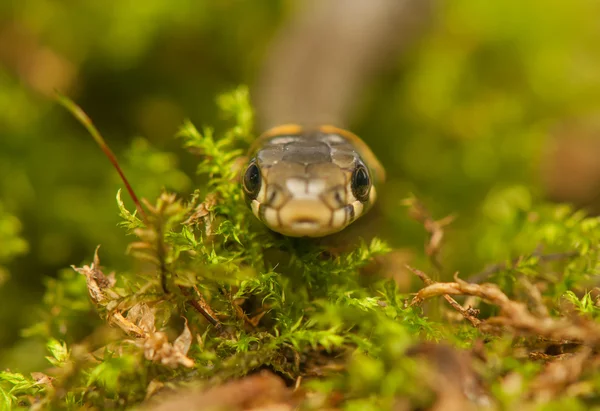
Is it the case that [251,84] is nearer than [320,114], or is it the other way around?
[320,114]

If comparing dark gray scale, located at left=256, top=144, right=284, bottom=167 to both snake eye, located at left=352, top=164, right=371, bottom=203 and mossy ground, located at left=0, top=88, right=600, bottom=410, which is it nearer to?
mossy ground, located at left=0, top=88, right=600, bottom=410

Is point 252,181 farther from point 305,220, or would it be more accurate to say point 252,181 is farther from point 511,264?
point 511,264

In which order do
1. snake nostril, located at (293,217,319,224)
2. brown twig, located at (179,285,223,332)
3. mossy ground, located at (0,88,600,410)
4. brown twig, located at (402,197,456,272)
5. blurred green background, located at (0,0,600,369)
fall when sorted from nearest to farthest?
mossy ground, located at (0,88,600,410), brown twig, located at (179,285,223,332), snake nostril, located at (293,217,319,224), brown twig, located at (402,197,456,272), blurred green background, located at (0,0,600,369)

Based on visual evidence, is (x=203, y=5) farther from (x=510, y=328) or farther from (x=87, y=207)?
(x=510, y=328)

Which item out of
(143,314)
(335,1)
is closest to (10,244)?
(143,314)

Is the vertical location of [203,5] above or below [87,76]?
above

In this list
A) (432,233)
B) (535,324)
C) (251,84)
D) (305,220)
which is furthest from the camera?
(251,84)

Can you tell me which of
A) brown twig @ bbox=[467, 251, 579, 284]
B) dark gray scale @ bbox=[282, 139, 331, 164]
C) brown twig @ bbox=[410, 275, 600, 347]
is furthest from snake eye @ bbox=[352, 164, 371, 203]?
brown twig @ bbox=[410, 275, 600, 347]

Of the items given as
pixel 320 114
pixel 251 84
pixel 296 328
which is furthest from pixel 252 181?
pixel 251 84
